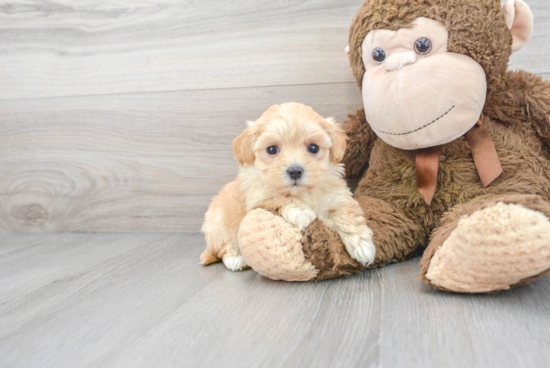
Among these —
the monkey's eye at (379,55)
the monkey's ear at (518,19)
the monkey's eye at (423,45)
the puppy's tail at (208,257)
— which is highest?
the monkey's ear at (518,19)

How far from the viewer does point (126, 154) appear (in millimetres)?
1450

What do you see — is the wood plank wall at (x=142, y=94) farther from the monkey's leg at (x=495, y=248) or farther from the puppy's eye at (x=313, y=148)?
the monkey's leg at (x=495, y=248)

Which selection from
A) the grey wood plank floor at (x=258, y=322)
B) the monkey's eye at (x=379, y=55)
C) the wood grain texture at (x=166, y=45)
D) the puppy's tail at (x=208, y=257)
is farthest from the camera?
the wood grain texture at (x=166, y=45)

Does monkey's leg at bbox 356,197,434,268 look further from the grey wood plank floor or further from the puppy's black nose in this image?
the puppy's black nose

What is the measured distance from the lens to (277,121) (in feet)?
2.83

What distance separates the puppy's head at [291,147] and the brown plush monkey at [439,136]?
0.09m

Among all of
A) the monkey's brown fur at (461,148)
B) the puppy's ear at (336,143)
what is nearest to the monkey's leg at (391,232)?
the monkey's brown fur at (461,148)

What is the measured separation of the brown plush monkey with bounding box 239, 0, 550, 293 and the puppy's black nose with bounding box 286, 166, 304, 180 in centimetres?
10

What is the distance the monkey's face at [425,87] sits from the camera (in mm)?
862

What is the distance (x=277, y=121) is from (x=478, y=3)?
49 centimetres

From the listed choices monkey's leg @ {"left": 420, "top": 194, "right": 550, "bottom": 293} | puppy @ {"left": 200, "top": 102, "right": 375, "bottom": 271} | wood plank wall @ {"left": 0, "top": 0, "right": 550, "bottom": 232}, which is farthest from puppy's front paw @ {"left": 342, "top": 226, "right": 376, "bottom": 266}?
wood plank wall @ {"left": 0, "top": 0, "right": 550, "bottom": 232}

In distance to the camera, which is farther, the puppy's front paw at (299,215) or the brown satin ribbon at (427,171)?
the brown satin ribbon at (427,171)

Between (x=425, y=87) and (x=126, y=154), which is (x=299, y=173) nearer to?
(x=425, y=87)

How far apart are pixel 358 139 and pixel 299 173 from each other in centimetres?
35
